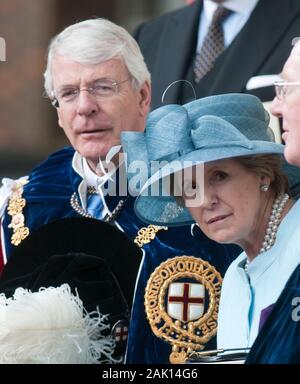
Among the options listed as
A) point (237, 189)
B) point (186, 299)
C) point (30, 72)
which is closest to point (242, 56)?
point (186, 299)

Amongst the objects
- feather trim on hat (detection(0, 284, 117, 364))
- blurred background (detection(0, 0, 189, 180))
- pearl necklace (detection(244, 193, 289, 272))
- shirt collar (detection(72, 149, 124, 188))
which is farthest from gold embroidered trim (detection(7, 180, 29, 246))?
blurred background (detection(0, 0, 189, 180))

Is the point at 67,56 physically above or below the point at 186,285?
above

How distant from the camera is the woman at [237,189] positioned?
294 centimetres

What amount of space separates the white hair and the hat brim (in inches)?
21.0

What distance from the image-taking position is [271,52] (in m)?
4.29

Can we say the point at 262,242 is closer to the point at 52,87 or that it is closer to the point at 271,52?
the point at 52,87

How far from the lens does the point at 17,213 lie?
3795 mm

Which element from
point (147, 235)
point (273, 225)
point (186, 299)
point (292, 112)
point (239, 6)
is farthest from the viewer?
point (239, 6)

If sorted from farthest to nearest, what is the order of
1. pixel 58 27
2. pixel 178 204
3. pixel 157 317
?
pixel 58 27
pixel 157 317
pixel 178 204

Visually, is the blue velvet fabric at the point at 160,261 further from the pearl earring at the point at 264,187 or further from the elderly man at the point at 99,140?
the pearl earring at the point at 264,187

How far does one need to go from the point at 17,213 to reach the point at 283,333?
1.32 meters

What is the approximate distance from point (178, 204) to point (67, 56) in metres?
0.68

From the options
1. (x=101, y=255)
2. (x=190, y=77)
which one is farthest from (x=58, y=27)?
(x=101, y=255)

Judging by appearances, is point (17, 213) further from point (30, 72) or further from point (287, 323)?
point (30, 72)
